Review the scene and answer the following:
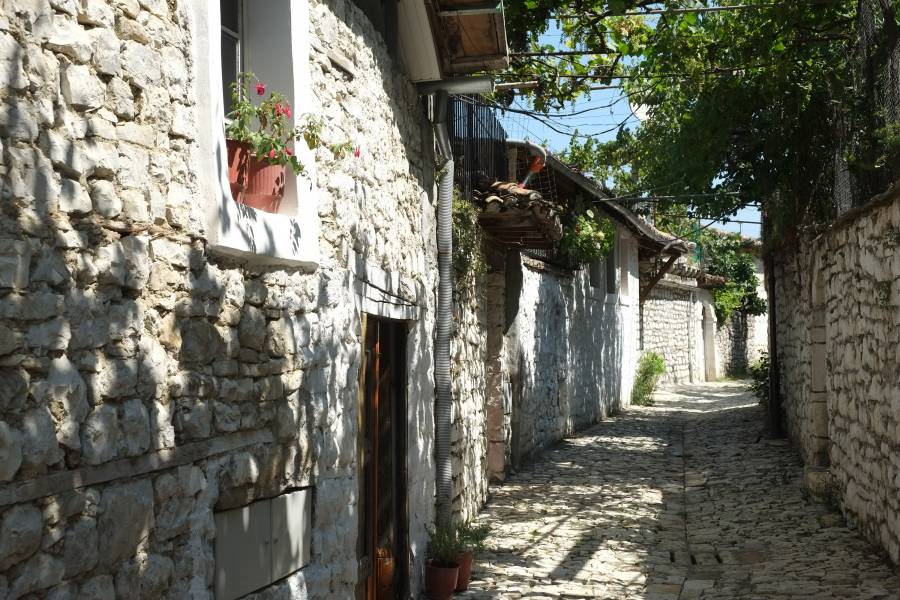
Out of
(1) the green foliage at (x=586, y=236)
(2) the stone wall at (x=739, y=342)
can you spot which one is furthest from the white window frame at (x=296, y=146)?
(2) the stone wall at (x=739, y=342)

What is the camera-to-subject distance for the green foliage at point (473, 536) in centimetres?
736

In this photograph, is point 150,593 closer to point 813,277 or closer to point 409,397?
point 409,397

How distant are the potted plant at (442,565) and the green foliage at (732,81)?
5.32 m

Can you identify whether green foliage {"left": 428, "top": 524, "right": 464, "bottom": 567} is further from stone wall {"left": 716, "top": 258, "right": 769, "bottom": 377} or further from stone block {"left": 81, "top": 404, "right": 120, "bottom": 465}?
stone wall {"left": 716, "top": 258, "right": 769, "bottom": 377}

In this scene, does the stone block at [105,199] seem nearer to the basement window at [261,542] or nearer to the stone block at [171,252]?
the stone block at [171,252]

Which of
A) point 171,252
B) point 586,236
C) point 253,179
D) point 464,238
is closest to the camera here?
point 171,252

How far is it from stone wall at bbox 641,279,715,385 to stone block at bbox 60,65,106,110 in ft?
67.8

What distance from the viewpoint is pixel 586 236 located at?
1421 cm

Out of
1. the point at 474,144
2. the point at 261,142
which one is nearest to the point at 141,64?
the point at 261,142

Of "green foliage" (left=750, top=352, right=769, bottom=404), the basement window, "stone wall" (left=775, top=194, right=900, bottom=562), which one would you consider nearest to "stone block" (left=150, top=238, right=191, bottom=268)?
the basement window

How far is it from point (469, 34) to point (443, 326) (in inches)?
83.7

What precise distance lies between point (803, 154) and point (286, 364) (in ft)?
27.2

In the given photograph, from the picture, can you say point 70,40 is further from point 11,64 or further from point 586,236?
point 586,236

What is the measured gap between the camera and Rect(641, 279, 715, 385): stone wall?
78.3 ft
